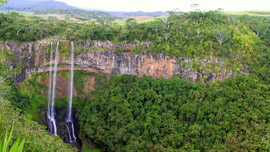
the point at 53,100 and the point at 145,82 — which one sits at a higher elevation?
the point at 145,82

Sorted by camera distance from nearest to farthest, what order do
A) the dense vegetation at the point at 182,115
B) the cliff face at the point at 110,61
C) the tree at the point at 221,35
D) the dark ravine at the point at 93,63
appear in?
the dense vegetation at the point at 182,115 < the tree at the point at 221,35 < the cliff face at the point at 110,61 < the dark ravine at the point at 93,63

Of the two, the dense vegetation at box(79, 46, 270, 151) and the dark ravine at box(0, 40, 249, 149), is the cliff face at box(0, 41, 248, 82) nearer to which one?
the dark ravine at box(0, 40, 249, 149)

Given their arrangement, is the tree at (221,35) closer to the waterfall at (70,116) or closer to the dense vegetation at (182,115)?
the dense vegetation at (182,115)

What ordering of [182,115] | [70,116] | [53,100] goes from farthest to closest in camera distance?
[53,100] < [70,116] < [182,115]

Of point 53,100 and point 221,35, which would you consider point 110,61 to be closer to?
point 53,100

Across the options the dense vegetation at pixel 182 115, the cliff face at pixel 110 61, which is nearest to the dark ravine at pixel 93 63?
the cliff face at pixel 110 61

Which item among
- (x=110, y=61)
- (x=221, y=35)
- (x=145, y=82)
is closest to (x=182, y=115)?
(x=145, y=82)

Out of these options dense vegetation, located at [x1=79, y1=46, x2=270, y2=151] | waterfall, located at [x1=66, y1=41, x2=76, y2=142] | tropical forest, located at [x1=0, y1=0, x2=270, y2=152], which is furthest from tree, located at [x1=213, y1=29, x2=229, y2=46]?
waterfall, located at [x1=66, y1=41, x2=76, y2=142]

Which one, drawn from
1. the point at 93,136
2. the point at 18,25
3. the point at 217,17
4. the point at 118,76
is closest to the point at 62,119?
the point at 93,136

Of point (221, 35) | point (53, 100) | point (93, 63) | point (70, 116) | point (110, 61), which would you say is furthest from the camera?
point (93, 63)

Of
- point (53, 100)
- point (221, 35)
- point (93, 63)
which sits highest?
point (221, 35)
